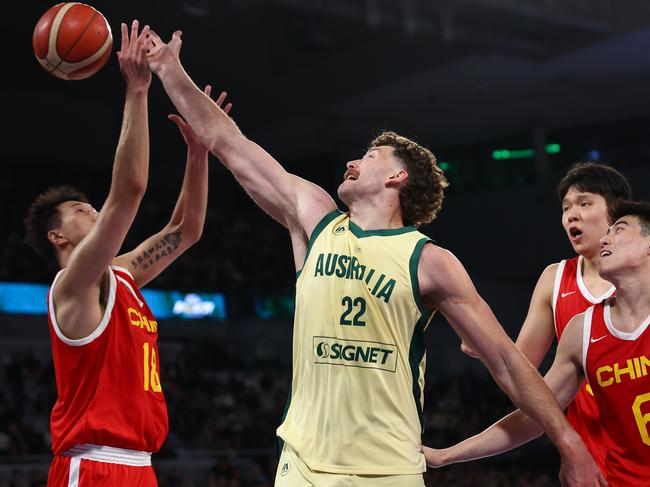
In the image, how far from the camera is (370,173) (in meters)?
3.76

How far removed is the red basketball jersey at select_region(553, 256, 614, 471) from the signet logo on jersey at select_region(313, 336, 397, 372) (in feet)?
4.53

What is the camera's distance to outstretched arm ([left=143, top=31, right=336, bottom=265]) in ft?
12.1

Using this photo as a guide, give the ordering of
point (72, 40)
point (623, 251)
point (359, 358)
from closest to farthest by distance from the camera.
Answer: point (359, 358) → point (623, 251) → point (72, 40)

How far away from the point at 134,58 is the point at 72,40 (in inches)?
29.3

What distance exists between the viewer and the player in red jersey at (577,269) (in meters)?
4.64

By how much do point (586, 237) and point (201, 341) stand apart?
15.8 meters

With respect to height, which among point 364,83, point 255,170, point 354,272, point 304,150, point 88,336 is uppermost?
point 304,150

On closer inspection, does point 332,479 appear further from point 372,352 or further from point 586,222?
point 586,222

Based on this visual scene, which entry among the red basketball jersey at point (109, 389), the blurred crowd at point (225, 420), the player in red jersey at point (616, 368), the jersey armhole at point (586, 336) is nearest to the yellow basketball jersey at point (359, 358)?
the player in red jersey at point (616, 368)

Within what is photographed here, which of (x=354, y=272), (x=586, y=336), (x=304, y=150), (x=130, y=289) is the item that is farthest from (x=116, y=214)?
(x=304, y=150)

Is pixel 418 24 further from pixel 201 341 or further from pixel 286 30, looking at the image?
pixel 201 341

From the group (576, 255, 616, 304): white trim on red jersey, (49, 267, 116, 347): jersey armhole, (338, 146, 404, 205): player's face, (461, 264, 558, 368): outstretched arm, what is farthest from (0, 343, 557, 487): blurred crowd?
(338, 146, 404, 205): player's face

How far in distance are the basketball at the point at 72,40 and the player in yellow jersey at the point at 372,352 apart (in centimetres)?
168

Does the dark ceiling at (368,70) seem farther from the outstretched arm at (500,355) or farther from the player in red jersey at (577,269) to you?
the outstretched arm at (500,355)
